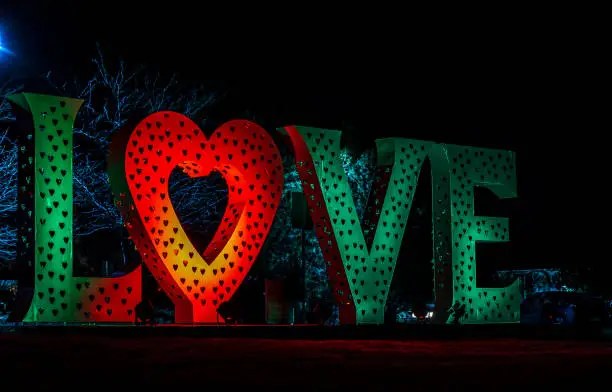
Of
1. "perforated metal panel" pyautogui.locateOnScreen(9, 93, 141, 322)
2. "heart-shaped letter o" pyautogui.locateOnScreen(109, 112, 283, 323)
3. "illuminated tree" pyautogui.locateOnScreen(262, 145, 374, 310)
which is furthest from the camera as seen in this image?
"illuminated tree" pyautogui.locateOnScreen(262, 145, 374, 310)

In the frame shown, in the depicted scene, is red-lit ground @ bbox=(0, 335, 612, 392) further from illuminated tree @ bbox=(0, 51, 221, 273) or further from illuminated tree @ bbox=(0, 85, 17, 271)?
illuminated tree @ bbox=(0, 51, 221, 273)

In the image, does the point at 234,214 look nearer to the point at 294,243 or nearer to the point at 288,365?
the point at 288,365

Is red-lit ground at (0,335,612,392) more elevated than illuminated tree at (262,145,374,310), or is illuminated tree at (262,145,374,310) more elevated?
illuminated tree at (262,145,374,310)

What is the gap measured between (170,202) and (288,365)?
6183 millimetres

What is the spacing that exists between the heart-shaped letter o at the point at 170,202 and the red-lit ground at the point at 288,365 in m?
1.95

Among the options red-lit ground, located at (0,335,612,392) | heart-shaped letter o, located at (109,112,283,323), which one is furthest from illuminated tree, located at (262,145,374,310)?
red-lit ground, located at (0,335,612,392)

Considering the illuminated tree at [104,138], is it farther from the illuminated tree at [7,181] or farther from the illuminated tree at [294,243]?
the illuminated tree at [294,243]

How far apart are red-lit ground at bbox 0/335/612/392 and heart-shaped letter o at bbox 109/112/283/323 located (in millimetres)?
1954

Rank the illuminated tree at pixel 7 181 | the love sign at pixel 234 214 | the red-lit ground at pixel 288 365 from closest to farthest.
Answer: the red-lit ground at pixel 288 365, the love sign at pixel 234 214, the illuminated tree at pixel 7 181

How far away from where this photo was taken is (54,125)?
51.7 ft

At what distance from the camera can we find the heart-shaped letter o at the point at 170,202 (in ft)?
52.6

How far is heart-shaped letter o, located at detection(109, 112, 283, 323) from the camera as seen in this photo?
16.0 meters

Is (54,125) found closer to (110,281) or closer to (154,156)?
(154,156)

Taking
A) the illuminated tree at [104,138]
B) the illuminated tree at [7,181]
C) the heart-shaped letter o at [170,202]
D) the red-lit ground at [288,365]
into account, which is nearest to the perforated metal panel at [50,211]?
the heart-shaped letter o at [170,202]
